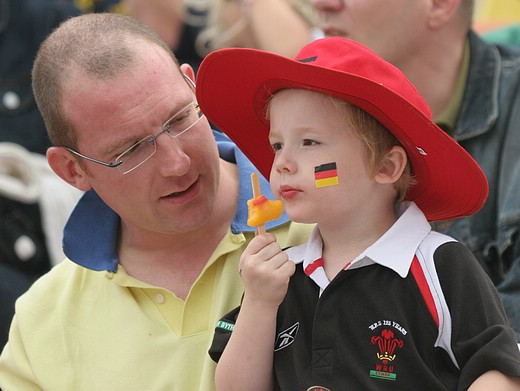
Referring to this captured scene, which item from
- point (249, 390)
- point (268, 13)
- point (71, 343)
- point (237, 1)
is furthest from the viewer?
point (237, 1)

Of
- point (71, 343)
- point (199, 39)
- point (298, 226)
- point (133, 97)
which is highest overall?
point (133, 97)

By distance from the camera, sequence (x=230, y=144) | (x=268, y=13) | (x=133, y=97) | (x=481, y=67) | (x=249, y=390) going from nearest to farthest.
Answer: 1. (x=249, y=390)
2. (x=133, y=97)
3. (x=230, y=144)
4. (x=481, y=67)
5. (x=268, y=13)

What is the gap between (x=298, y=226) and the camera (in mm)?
2527

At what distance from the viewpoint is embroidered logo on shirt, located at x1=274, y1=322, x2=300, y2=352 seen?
2.09 meters

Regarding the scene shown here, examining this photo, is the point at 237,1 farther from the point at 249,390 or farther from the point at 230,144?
the point at 249,390

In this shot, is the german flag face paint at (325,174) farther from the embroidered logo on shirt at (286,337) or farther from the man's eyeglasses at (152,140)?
the man's eyeglasses at (152,140)

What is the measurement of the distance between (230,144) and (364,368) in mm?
982

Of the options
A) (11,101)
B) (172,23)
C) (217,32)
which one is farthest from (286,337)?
(172,23)

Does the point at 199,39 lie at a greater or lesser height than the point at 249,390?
lesser

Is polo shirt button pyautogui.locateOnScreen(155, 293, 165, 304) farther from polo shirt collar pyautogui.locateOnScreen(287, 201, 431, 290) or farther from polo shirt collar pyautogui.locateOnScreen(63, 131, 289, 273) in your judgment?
polo shirt collar pyautogui.locateOnScreen(287, 201, 431, 290)

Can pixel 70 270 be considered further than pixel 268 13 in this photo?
No

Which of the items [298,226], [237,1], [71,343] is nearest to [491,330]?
[298,226]

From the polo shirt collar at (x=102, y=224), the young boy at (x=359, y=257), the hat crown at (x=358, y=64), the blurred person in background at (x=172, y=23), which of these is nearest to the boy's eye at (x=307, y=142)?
the young boy at (x=359, y=257)

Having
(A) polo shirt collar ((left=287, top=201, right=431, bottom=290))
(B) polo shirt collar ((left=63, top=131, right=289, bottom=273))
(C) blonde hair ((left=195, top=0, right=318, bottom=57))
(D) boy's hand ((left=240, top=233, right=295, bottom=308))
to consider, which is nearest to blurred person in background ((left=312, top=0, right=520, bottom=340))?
(B) polo shirt collar ((left=63, top=131, right=289, bottom=273))
